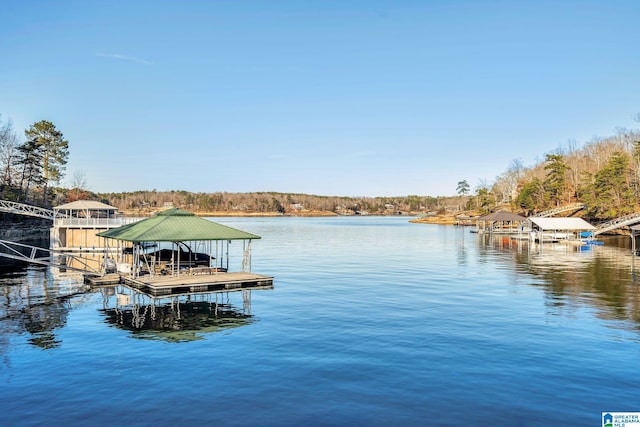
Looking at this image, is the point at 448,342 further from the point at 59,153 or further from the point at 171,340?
the point at 59,153

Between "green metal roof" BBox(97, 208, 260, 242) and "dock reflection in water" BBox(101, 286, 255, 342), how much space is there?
359 cm

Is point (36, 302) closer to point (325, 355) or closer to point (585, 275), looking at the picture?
point (325, 355)

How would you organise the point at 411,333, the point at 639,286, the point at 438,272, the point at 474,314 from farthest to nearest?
the point at 438,272 < the point at 639,286 < the point at 474,314 < the point at 411,333

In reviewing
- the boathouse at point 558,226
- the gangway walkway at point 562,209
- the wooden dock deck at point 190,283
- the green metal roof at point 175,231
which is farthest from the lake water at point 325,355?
the gangway walkway at point 562,209

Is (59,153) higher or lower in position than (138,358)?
higher

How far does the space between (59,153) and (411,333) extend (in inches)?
3143

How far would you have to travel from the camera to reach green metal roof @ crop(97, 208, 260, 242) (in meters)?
30.7

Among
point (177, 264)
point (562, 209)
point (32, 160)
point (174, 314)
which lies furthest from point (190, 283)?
point (562, 209)

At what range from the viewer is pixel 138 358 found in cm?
1752

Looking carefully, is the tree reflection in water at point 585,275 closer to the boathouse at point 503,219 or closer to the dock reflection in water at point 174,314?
the dock reflection in water at point 174,314

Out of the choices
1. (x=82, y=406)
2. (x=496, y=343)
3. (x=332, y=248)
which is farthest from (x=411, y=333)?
(x=332, y=248)

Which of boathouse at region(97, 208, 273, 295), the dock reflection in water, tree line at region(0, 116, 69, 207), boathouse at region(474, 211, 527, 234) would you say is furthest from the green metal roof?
boathouse at region(474, 211, 527, 234)

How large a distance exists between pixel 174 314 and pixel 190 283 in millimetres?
4478

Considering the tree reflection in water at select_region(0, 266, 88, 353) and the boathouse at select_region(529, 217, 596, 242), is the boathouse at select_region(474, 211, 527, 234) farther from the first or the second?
the tree reflection in water at select_region(0, 266, 88, 353)
